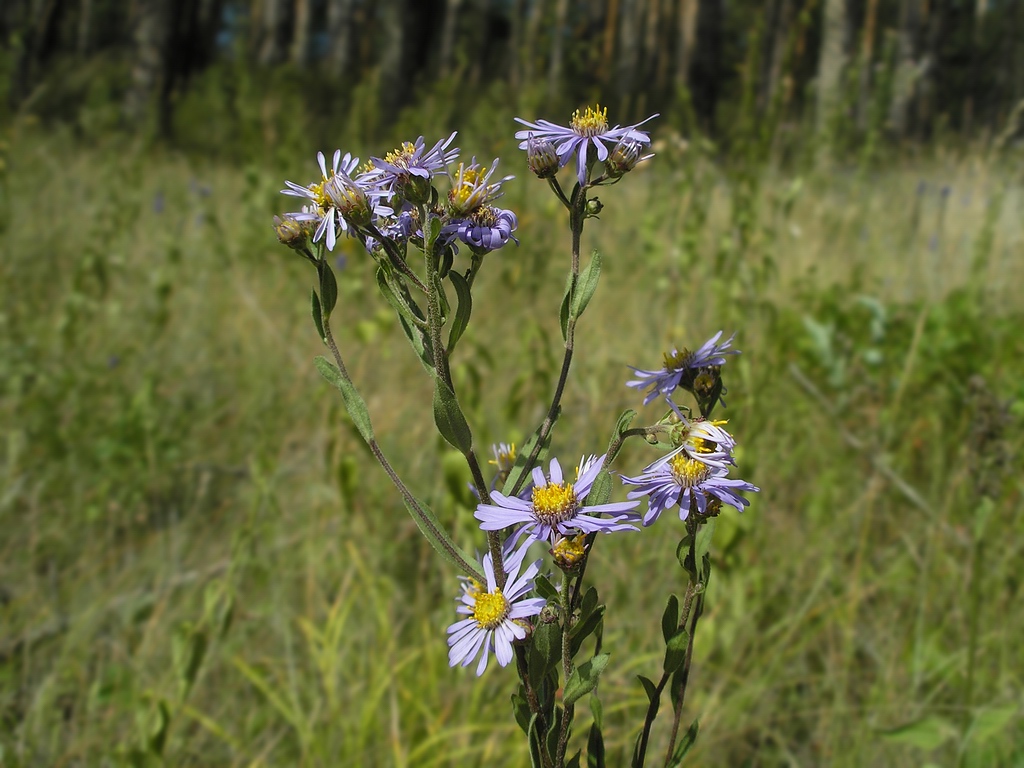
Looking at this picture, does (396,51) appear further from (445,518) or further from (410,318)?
(410,318)

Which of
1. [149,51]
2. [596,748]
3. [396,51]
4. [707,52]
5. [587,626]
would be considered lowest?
[596,748]

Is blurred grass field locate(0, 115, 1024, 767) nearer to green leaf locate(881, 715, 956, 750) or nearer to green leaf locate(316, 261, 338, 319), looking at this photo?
green leaf locate(881, 715, 956, 750)

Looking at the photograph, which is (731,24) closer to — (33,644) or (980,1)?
(980,1)

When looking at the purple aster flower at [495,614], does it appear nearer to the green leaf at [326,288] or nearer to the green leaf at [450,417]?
the green leaf at [450,417]

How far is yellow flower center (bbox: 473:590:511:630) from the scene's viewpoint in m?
0.71

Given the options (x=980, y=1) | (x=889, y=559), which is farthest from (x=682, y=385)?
(x=980, y=1)

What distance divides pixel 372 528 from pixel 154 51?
664 centimetres

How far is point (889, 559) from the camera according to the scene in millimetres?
2033

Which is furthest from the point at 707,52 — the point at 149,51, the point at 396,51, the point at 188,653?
the point at 188,653

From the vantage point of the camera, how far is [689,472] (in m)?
0.73

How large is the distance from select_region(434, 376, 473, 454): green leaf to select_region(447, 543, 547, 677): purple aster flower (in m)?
0.10

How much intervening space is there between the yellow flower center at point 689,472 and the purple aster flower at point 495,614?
0.14 metres

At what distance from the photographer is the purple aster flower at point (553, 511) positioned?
2.25ft

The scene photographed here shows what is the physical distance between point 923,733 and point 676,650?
834 mm
